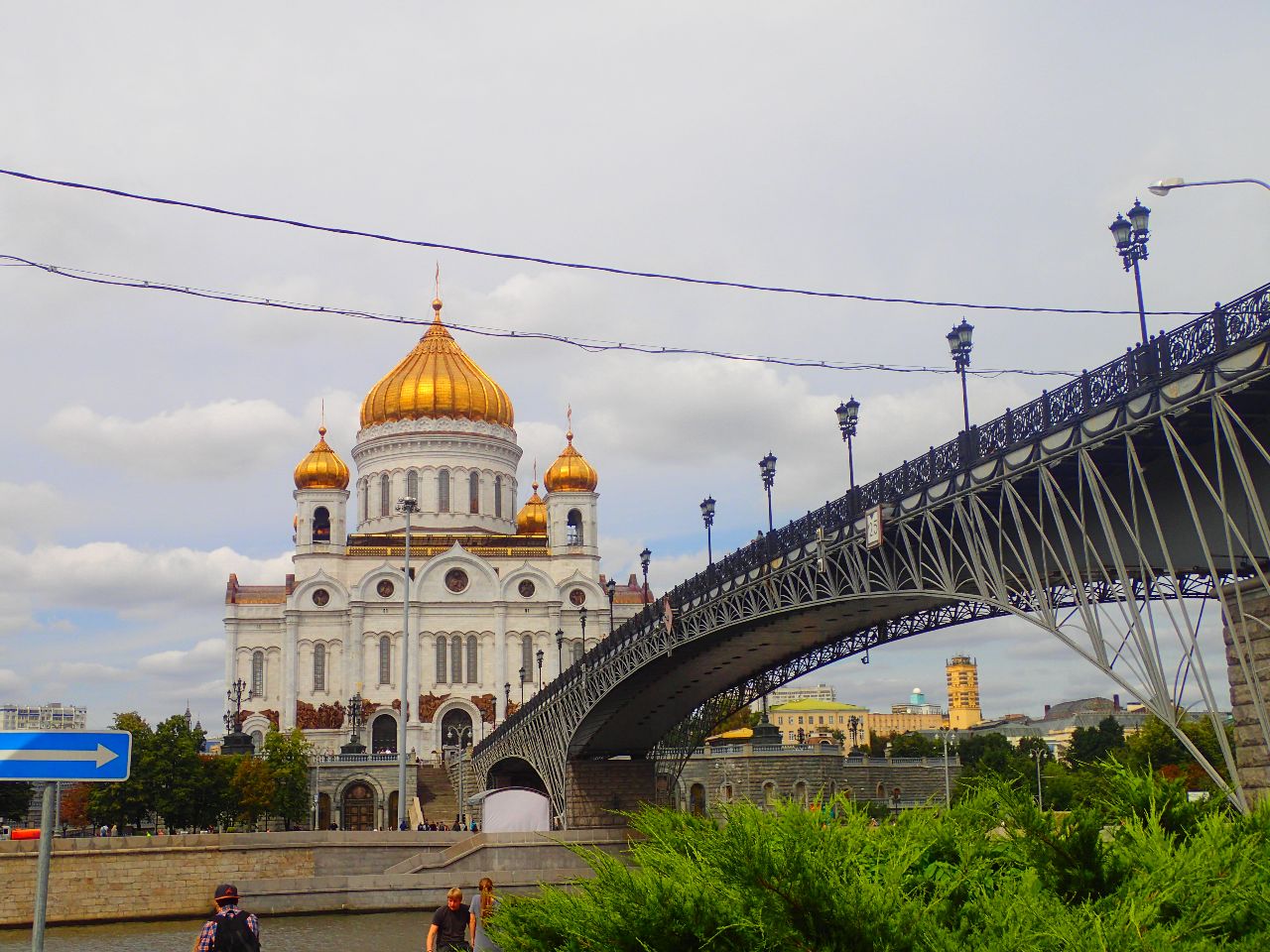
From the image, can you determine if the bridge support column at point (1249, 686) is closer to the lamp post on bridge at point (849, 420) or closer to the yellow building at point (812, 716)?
the lamp post on bridge at point (849, 420)

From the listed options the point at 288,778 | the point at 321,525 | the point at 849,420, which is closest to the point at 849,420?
the point at 849,420

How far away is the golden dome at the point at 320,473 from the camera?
85.4 meters

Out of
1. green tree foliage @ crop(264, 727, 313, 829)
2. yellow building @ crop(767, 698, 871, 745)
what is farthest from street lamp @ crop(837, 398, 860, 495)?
yellow building @ crop(767, 698, 871, 745)

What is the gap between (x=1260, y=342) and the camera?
57.4 ft

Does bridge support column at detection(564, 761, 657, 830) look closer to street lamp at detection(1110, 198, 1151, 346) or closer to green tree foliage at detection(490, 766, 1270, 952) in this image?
street lamp at detection(1110, 198, 1151, 346)

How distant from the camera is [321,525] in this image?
85.8 m

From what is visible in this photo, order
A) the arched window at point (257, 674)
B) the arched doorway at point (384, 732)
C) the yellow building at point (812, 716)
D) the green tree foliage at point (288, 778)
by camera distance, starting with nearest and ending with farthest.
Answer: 1. the green tree foliage at point (288, 778)
2. the arched doorway at point (384, 732)
3. the arched window at point (257, 674)
4. the yellow building at point (812, 716)

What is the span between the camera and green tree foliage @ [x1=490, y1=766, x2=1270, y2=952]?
5.54 metres

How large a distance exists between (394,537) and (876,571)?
58.6 meters

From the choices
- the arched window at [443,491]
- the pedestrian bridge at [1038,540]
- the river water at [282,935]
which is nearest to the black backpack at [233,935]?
the pedestrian bridge at [1038,540]

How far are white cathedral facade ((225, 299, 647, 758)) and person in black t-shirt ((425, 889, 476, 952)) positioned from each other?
63845 millimetres

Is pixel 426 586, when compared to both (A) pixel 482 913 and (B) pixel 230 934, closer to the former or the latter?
(A) pixel 482 913

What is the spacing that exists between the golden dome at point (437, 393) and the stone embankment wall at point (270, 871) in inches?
1889

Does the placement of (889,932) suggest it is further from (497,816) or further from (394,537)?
(394,537)
